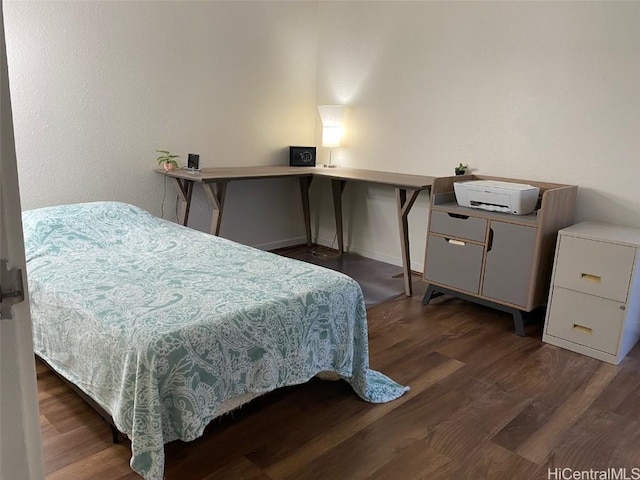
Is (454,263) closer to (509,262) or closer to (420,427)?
(509,262)

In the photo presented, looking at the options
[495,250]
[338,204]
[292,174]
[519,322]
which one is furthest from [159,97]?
[519,322]

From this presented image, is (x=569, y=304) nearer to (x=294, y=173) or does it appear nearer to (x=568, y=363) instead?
(x=568, y=363)

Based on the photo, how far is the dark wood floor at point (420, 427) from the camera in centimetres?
173

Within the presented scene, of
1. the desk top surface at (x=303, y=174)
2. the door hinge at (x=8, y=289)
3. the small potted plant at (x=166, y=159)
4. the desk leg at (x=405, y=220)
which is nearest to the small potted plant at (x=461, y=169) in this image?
the desk top surface at (x=303, y=174)

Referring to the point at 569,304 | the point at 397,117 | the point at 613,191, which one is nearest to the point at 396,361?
the point at 569,304

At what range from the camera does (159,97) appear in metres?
3.55

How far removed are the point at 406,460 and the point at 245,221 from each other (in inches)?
111

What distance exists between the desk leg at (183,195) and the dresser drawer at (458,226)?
1733 millimetres

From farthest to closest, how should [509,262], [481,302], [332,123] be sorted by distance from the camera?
[332,123] → [481,302] → [509,262]

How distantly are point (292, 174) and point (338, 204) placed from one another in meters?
0.63

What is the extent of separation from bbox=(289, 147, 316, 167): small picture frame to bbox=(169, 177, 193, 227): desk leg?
3.37 ft

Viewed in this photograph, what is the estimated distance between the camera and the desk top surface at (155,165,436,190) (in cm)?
332

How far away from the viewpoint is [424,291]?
3592mm

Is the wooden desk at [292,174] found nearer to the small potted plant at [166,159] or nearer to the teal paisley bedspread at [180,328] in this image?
the small potted plant at [166,159]
